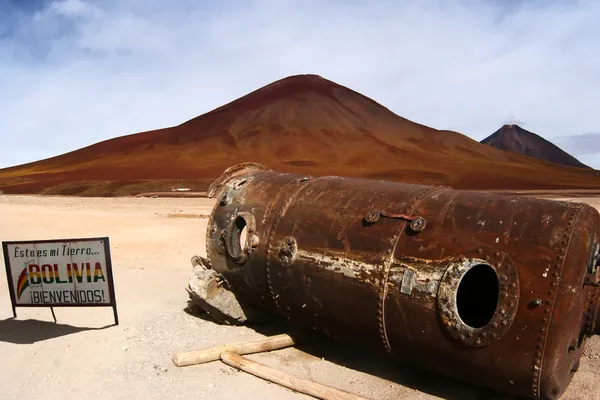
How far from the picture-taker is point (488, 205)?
16.9ft

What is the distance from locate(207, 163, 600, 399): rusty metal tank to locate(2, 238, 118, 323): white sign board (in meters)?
1.96

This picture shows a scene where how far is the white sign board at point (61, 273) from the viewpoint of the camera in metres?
7.01

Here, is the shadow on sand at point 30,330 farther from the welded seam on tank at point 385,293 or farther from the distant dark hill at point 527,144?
the distant dark hill at point 527,144

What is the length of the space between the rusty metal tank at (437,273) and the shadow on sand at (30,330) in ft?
9.34

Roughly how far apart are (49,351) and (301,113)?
74.8 m

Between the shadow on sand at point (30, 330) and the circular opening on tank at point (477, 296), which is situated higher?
the circular opening on tank at point (477, 296)

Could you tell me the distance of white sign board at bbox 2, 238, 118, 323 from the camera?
7012 millimetres

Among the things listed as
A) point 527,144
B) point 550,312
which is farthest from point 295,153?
point 527,144

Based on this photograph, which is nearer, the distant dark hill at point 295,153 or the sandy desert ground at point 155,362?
the sandy desert ground at point 155,362

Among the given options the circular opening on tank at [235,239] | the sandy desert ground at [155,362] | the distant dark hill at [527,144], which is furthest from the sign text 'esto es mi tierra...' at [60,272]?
the distant dark hill at [527,144]

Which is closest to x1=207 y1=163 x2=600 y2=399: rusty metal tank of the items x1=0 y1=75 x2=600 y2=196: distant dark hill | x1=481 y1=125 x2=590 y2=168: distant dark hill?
x1=0 y1=75 x2=600 y2=196: distant dark hill

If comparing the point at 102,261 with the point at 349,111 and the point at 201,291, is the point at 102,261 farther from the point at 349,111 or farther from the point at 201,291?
the point at 349,111

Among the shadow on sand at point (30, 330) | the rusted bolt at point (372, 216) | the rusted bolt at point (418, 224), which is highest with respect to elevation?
the rusted bolt at point (372, 216)

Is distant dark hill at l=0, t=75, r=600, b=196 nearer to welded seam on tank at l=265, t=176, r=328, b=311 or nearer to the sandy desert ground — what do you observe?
the sandy desert ground
